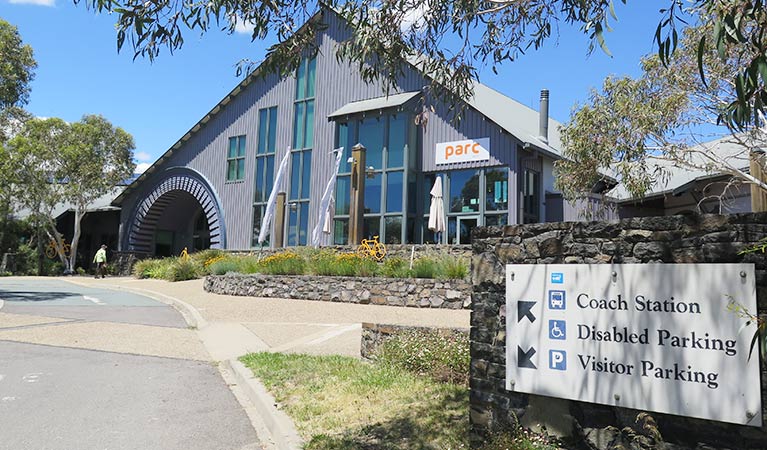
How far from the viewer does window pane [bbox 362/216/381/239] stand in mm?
22422

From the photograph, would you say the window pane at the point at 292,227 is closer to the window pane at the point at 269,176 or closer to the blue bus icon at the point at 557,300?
the window pane at the point at 269,176

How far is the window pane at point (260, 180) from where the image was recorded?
28188mm

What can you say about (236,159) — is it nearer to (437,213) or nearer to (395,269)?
(437,213)

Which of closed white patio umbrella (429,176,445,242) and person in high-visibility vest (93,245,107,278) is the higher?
closed white patio umbrella (429,176,445,242)

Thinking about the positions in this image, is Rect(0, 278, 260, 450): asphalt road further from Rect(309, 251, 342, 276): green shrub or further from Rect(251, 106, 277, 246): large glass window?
Rect(251, 106, 277, 246): large glass window

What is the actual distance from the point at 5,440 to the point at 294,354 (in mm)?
3943

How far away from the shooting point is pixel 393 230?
72.1ft

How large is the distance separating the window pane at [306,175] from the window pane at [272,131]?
2.45 meters

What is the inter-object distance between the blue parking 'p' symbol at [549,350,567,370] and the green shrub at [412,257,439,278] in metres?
10.1

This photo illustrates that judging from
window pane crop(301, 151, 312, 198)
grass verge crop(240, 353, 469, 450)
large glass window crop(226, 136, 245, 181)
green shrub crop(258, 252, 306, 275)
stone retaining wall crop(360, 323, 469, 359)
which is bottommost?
grass verge crop(240, 353, 469, 450)

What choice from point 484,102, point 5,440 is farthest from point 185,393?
point 484,102

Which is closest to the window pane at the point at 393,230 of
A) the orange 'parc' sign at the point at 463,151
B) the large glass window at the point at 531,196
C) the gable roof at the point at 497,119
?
the orange 'parc' sign at the point at 463,151

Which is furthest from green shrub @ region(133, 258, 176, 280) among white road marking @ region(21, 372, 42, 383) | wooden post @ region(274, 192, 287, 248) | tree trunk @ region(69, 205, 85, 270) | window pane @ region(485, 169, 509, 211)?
white road marking @ region(21, 372, 42, 383)

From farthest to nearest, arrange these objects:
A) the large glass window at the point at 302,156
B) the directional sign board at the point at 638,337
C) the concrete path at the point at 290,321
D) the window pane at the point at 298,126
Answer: the window pane at the point at 298,126 < the large glass window at the point at 302,156 < the concrete path at the point at 290,321 < the directional sign board at the point at 638,337
